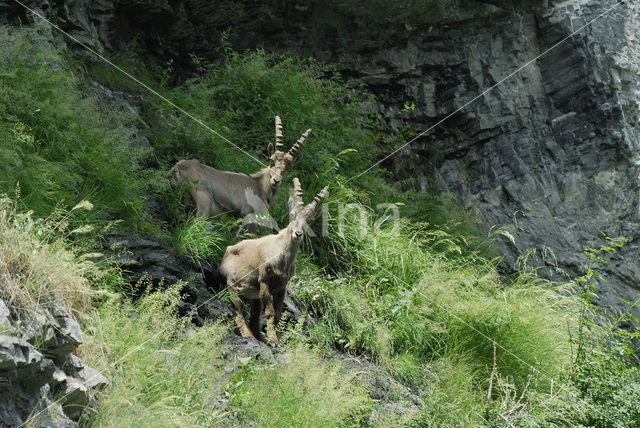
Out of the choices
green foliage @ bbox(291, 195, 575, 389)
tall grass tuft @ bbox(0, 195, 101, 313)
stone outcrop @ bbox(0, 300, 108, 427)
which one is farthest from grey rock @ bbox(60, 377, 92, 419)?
green foliage @ bbox(291, 195, 575, 389)

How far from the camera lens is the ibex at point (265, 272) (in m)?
6.95

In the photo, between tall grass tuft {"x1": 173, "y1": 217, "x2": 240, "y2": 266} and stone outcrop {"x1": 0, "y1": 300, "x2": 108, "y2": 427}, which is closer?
stone outcrop {"x1": 0, "y1": 300, "x2": 108, "y2": 427}

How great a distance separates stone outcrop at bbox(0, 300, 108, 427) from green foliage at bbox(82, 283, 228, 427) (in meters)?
0.22

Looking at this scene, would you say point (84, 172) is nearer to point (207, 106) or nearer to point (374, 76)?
point (207, 106)

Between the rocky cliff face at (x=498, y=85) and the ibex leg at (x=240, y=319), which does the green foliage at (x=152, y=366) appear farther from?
the rocky cliff face at (x=498, y=85)

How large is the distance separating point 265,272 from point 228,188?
7.08 ft

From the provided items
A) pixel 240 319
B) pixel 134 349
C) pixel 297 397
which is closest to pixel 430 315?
pixel 240 319

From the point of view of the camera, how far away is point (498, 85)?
46.3ft

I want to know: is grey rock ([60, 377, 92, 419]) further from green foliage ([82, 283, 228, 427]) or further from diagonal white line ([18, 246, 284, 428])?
green foliage ([82, 283, 228, 427])

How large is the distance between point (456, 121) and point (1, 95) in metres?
A: 9.51

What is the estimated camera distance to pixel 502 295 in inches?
348

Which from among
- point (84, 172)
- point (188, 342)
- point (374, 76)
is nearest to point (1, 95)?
point (84, 172)

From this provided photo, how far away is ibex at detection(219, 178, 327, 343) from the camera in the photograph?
6949mm

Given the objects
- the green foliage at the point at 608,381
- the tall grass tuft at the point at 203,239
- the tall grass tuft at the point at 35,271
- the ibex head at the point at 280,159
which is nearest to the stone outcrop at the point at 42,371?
the tall grass tuft at the point at 35,271
